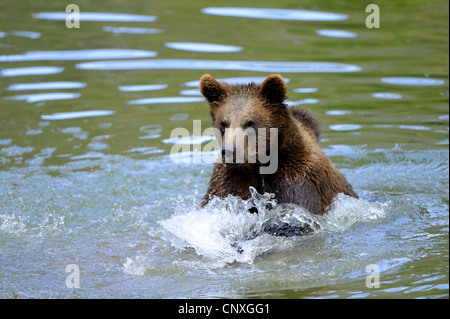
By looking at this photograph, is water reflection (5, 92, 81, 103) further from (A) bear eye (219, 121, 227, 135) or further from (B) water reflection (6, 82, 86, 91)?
(A) bear eye (219, 121, 227, 135)

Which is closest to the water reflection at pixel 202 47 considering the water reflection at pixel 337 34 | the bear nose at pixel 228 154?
the water reflection at pixel 337 34

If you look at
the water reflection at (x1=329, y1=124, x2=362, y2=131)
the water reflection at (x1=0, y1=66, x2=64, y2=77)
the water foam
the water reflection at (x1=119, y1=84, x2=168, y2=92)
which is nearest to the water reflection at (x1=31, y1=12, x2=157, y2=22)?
the water reflection at (x1=0, y1=66, x2=64, y2=77)

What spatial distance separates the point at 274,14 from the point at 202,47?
233cm

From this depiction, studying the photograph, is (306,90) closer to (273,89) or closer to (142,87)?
(142,87)

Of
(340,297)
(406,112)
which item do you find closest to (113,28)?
(406,112)

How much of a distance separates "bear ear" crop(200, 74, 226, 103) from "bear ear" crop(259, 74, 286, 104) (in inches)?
17.0

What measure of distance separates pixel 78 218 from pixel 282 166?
2543 millimetres

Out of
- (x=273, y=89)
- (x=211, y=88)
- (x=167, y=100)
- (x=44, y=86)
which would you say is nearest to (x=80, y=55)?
(x=44, y=86)

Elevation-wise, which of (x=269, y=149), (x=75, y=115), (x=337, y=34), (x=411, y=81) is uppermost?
(x=337, y=34)

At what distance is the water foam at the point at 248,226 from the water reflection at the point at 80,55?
676 centimetres

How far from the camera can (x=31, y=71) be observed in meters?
13.0

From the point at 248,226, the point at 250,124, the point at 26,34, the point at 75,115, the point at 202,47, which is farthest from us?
the point at 26,34

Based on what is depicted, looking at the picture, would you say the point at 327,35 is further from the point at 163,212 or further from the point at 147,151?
the point at 163,212

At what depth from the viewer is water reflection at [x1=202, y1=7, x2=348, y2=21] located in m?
15.3
